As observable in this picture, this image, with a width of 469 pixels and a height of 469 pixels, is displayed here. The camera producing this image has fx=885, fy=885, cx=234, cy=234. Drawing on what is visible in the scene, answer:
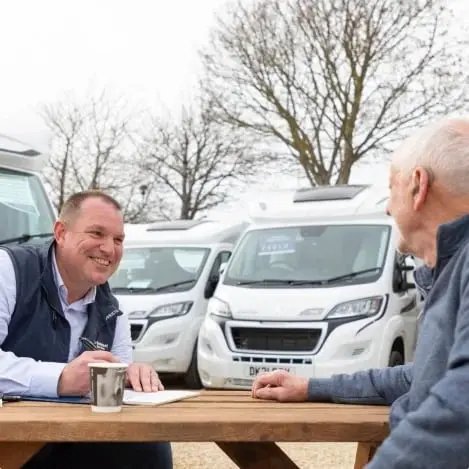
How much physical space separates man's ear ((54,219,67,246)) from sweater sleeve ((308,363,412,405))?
1.08 m

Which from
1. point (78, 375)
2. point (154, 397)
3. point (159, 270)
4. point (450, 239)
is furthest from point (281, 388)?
point (159, 270)

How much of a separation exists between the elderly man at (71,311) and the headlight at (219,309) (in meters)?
6.22

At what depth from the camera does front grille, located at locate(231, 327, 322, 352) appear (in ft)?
29.6

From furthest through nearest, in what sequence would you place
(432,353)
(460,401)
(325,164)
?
1. (325,164)
2. (432,353)
3. (460,401)

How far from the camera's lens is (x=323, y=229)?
9.90 m

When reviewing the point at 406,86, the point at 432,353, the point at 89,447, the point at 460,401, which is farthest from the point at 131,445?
the point at 406,86

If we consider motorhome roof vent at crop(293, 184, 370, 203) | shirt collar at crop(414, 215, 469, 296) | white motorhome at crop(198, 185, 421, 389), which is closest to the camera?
shirt collar at crop(414, 215, 469, 296)

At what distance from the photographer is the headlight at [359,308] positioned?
8.89 meters

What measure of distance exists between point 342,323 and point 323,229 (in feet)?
4.59

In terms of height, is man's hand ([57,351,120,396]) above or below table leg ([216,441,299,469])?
above

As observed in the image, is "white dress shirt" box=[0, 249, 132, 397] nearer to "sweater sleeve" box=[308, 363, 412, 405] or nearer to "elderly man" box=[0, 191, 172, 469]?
"elderly man" box=[0, 191, 172, 469]

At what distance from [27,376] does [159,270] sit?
8.78 metres

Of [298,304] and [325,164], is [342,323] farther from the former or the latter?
[325,164]

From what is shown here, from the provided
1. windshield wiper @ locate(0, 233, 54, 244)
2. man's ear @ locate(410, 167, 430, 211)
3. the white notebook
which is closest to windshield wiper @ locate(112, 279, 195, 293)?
windshield wiper @ locate(0, 233, 54, 244)
